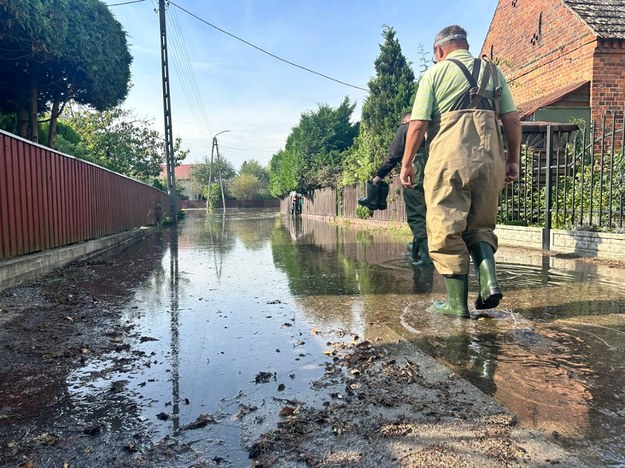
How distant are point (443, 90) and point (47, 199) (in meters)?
6.09

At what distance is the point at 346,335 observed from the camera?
10.7ft

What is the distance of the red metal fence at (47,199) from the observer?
18.3ft

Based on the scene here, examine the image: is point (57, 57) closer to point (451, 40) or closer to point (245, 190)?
point (451, 40)

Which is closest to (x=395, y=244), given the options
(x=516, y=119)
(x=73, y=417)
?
(x=516, y=119)

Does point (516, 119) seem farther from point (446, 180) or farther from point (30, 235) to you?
point (30, 235)

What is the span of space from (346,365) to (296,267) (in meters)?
4.22

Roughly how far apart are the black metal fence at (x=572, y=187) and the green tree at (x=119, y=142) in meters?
20.0

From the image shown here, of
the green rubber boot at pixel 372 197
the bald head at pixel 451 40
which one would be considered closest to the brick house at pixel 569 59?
the green rubber boot at pixel 372 197

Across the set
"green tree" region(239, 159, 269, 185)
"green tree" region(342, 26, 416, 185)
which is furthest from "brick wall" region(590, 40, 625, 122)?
"green tree" region(239, 159, 269, 185)

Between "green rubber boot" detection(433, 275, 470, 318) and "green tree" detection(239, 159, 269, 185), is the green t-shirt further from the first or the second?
"green tree" detection(239, 159, 269, 185)

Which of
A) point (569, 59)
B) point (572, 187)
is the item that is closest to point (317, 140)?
point (569, 59)

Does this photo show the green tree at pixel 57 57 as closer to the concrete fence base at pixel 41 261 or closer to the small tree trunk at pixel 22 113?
the small tree trunk at pixel 22 113

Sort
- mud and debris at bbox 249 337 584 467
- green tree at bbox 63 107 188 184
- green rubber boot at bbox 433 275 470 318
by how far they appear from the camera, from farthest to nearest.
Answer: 1. green tree at bbox 63 107 188 184
2. green rubber boot at bbox 433 275 470 318
3. mud and debris at bbox 249 337 584 467

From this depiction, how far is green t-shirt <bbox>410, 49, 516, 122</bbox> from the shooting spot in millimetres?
3318
